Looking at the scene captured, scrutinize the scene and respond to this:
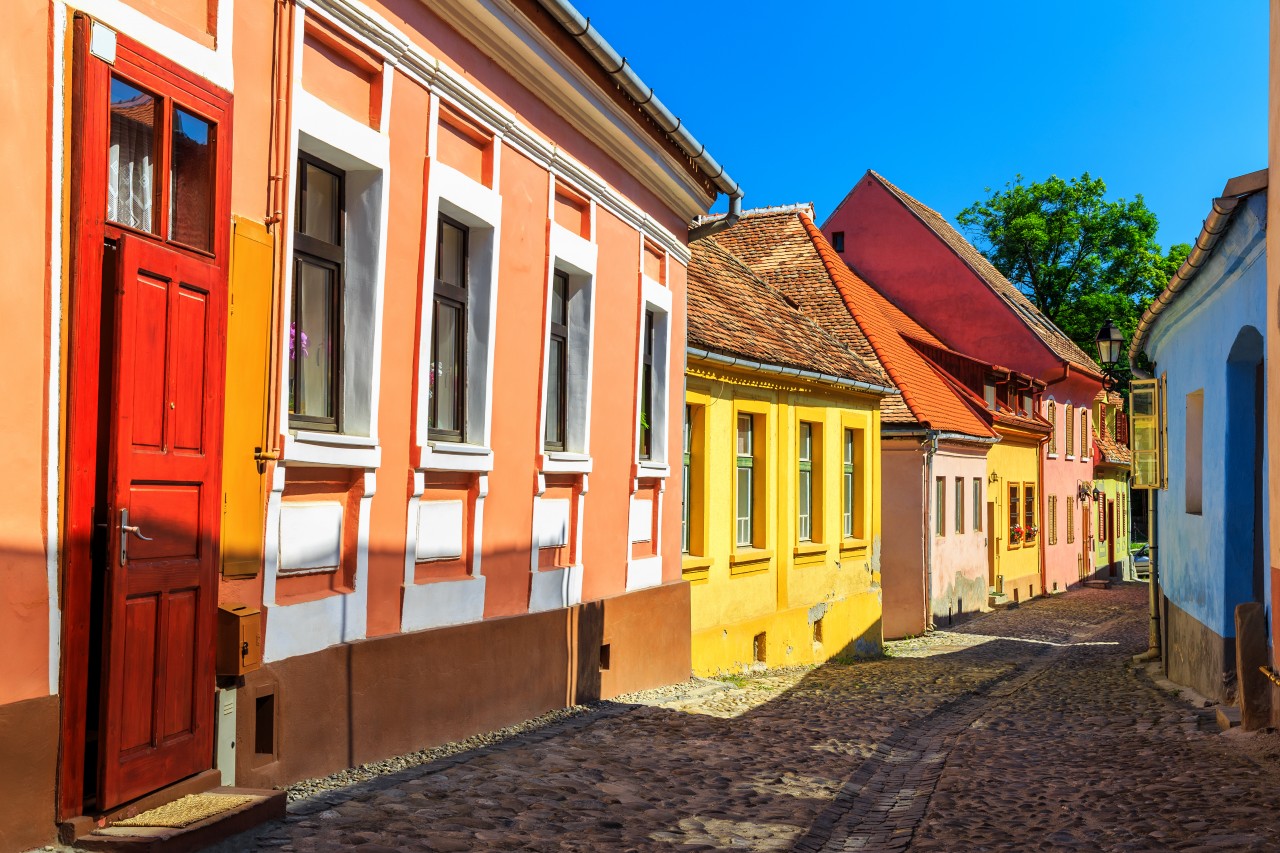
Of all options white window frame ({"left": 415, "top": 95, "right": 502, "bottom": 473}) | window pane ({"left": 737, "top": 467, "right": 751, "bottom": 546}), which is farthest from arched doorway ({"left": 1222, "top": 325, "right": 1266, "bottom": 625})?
window pane ({"left": 737, "top": 467, "right": 751, "bottom": 546})

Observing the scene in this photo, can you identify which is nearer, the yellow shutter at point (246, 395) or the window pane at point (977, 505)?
the yellow shutter at point (246, 395)

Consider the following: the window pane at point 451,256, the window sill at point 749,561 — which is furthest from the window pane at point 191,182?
the window sill at point 749,561

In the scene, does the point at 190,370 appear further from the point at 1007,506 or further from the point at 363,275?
the point at 1007,506

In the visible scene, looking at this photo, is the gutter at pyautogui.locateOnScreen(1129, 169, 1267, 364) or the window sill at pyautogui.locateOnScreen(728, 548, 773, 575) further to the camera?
the window sill at pyautogui.locateOnScreen(728, 548, 773, 575)

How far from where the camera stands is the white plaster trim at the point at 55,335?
5004 millimetres

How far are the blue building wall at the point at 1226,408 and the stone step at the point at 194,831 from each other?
7183mm

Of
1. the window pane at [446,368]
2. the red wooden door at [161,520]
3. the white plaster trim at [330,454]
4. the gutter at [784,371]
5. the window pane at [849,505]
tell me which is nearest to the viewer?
the red wooden door at [161,520]

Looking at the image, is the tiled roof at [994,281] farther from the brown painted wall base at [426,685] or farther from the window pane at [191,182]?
the window pane at [191,182]

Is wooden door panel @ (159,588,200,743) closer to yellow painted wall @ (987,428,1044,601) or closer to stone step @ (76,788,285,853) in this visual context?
stone step @ (76,788,285,853)

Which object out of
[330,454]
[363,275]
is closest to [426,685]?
[330,454]

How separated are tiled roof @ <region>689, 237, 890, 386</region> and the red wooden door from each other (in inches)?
354

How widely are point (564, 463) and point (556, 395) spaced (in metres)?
0.75

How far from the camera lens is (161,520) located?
559 cm

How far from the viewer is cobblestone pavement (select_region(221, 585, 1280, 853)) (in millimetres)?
6516
